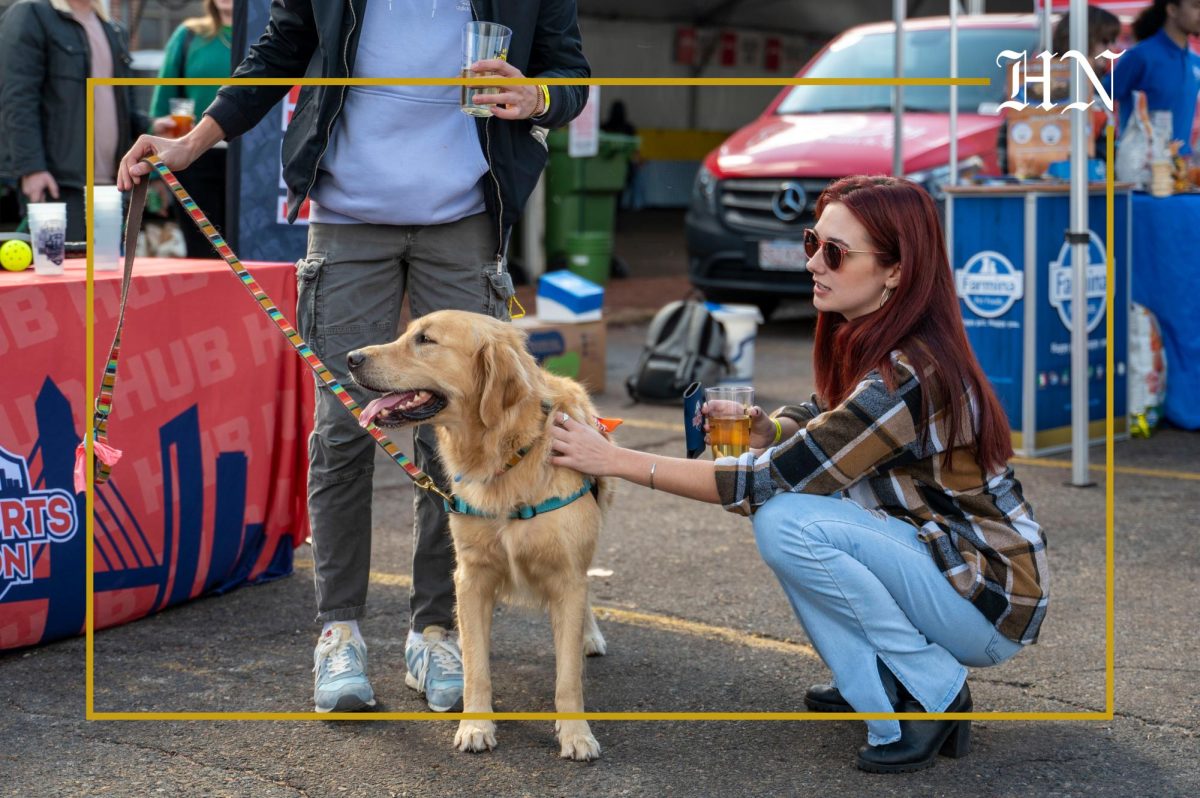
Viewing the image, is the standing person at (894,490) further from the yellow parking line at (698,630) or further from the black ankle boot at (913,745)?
the yellow parking line at (698,630)

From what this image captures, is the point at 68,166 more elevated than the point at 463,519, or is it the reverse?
the point at 68,166

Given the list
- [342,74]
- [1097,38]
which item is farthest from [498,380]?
[1097,38]

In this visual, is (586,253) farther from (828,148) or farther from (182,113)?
(182,113)

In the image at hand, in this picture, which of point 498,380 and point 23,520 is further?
point 23,520

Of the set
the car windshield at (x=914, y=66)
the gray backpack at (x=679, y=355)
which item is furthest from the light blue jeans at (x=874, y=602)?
the car windshield at (x=914, y=66)

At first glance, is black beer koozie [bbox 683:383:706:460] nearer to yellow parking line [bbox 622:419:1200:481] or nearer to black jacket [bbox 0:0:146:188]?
yellow parking line [bbox 622:419:1200:481]

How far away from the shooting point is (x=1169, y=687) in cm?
350

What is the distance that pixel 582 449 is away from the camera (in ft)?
9.98

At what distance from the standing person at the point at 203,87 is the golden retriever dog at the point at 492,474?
355cm

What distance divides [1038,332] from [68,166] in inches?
174

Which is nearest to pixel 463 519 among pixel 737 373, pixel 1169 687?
pixel 1169 687

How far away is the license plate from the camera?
29.9ft

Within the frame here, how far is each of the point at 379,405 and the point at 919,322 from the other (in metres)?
1.20

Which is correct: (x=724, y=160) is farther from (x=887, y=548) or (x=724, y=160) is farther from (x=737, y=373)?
(x=887, y=548)
